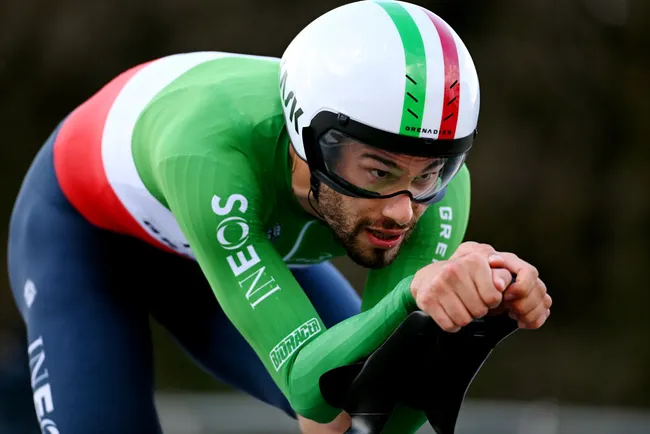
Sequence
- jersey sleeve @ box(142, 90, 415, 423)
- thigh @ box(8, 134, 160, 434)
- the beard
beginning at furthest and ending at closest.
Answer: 1. thigh @ box(8, 134, 160, 434)
2. the beard
3. jersey sleeve @ box(142, 90, 415, 423)


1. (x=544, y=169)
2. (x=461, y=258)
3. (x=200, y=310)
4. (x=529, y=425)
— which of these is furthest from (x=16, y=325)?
(x=461, y=258)

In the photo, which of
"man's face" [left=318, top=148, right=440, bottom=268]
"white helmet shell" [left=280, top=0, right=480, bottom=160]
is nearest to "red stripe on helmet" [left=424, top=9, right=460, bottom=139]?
"white helmet shell" [left=280, top=0, right=480, bottom=160]

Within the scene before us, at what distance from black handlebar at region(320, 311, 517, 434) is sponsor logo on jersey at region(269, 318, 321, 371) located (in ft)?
0.55

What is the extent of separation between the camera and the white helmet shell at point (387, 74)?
3.91 metres

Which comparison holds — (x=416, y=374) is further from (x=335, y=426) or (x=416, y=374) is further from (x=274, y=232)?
(x=274, y=232)

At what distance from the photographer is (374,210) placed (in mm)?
4031

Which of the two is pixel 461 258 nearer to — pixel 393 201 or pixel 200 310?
pixel 393 201

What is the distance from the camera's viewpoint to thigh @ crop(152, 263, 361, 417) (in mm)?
5137

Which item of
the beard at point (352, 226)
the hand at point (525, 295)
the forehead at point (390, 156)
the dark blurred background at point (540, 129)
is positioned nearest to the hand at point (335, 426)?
the beard at point (352, 226)

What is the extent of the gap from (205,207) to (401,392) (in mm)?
877

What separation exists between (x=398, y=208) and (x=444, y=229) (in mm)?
596

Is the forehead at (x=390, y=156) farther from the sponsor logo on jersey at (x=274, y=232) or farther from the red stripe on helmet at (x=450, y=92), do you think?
the sponsor logo on jersey at (x=274, y=232)

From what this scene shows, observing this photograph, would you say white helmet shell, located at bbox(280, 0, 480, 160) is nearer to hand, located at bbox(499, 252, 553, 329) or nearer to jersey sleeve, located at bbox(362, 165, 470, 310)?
jersey sleeve, located at bbox(362, 165, 470, 310)

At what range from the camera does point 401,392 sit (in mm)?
3803
